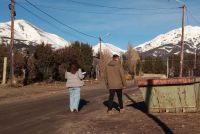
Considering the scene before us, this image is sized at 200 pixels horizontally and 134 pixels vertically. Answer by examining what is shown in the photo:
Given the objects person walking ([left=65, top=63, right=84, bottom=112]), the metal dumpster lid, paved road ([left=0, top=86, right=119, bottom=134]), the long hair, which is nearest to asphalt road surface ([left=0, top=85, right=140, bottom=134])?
paved road ([left=0, top=86, right=119, bottom=134])

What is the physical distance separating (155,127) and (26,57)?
119ft

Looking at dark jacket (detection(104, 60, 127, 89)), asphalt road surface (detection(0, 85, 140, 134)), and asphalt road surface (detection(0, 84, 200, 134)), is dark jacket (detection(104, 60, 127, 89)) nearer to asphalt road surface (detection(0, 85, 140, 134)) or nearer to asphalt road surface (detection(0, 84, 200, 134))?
asphalt road surface (detection(0, 84, 200, 134))

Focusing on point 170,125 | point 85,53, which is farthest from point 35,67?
point 170,125

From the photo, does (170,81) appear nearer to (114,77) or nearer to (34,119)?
(114,77)

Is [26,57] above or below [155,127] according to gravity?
above

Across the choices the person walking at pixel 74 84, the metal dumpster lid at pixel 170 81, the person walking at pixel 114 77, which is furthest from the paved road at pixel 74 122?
the metal dumpster lid at pixel 170 81

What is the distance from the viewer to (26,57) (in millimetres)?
47031

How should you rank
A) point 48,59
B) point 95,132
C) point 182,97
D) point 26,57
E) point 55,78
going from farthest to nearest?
1. point 55,78
2. point 48,59
3. point 26,57
4. point 182,97
5. point 95,132

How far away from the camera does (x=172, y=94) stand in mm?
14547

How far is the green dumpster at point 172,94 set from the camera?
14.3 meters

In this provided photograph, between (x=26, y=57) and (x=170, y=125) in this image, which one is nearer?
(x=170, y=125)

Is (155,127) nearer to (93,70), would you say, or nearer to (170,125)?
(170,125)

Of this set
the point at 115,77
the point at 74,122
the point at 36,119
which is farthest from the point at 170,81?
the point at 36,119

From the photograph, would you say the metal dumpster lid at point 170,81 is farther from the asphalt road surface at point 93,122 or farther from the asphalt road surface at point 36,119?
the asphalt road surface at point 36,119
